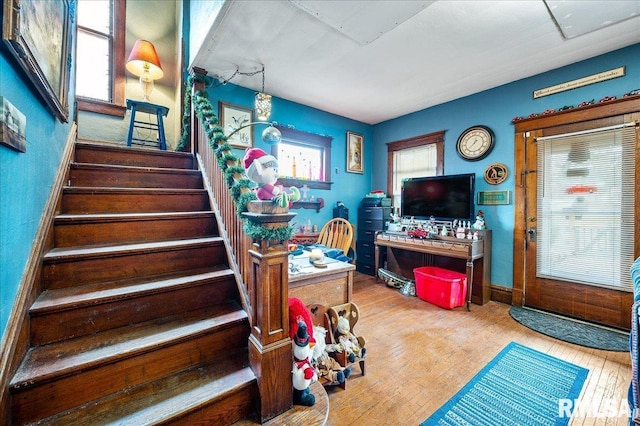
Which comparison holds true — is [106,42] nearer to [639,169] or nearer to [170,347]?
[170,347]

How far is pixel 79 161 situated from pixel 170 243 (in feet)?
4.32

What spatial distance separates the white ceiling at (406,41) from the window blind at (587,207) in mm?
965

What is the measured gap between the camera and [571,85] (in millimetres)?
Result: 2898

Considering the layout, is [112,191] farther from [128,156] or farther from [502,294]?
[502,294]

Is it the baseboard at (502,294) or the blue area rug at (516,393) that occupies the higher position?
the baseboard at (502,294)

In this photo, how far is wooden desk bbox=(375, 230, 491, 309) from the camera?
318 centimetres

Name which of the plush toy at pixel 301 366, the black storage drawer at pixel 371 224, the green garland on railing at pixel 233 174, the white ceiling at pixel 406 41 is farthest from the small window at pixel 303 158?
the plush toy at pixel 301 366

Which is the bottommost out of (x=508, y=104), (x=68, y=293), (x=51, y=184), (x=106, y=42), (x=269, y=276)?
(x=68, y=293)

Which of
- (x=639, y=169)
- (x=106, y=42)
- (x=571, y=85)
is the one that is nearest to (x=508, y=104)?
(x=571, y=85)

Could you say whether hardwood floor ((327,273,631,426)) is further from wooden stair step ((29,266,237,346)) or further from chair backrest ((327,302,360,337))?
wooden stair step ((29,266,237,346))

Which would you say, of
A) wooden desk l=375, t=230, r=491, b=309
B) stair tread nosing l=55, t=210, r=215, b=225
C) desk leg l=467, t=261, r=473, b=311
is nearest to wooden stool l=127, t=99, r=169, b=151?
stair tread nosing l=55, t=210, r=215, b=225

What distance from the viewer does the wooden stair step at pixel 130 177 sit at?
202 cm

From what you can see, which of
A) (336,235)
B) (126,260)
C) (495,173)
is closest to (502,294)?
(495,173)

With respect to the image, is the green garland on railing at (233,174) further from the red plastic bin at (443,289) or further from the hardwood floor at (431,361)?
the red plastic bin at (443,289)
